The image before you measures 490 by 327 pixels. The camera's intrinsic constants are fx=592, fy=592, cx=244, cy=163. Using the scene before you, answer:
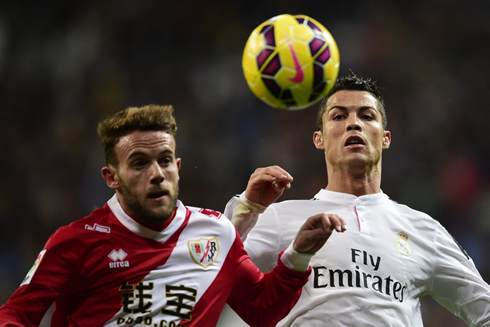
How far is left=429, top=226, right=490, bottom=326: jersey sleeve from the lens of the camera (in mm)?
4000

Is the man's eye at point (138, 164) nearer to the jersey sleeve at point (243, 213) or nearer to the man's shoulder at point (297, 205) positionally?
the jersey sleeve at point (243, 213)

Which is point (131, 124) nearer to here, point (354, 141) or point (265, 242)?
point (265, 242)

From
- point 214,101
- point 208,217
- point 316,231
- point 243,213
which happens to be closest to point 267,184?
point 243,213

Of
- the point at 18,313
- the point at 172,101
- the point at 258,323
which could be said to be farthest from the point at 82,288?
the point at 172,101

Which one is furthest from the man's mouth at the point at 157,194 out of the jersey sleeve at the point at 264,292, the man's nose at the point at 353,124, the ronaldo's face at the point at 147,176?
the man's nose at the point at 353,124

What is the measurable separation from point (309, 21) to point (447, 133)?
16.0ft

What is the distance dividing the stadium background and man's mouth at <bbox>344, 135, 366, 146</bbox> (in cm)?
319

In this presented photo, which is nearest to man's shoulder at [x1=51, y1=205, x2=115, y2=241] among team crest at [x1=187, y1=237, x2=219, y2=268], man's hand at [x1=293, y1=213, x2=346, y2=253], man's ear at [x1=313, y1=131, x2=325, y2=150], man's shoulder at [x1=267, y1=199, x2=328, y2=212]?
team crest at [x1=187, y1=237, x2=219, y2=268]

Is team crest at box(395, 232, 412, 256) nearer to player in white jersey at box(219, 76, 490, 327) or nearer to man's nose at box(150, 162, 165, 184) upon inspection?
player in white jersey at box(219, 76, 490, 327)

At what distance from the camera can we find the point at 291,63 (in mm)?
3256

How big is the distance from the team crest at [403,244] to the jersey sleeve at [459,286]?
0.21 meters

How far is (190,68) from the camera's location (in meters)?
8.21

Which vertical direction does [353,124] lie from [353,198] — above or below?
above

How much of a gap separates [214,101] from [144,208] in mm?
4988
